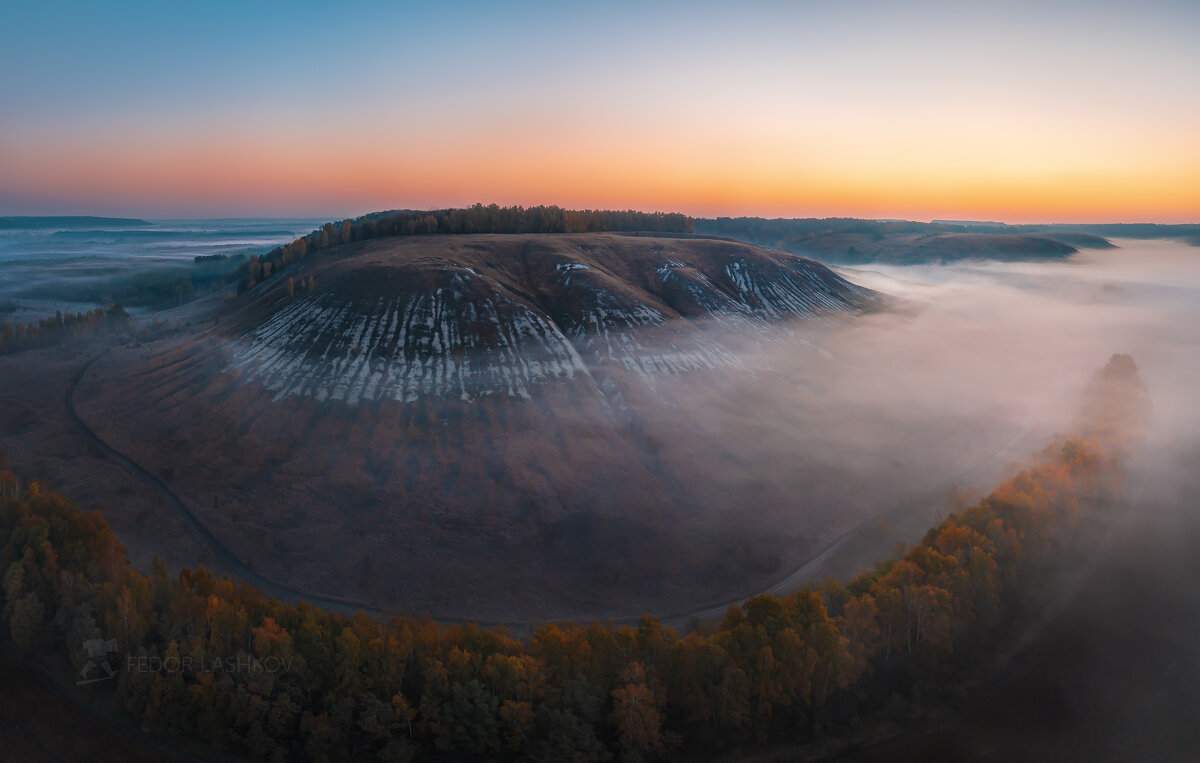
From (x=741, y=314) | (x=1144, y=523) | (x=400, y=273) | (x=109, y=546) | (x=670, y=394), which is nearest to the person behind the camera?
(x=109, y=546)

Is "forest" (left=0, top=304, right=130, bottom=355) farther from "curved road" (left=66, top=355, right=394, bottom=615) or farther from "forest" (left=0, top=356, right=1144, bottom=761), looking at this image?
"forest" (left=0, top=356, right=1144, bottom=761)

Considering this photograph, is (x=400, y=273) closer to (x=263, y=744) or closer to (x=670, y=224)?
(x=263, y=744)

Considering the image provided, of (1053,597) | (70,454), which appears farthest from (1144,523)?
(70,454)

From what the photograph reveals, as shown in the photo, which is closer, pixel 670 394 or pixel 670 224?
pixel 670 394

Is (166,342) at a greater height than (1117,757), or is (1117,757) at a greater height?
(166,342)

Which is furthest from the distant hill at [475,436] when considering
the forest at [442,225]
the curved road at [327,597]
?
the forest at [442,225]

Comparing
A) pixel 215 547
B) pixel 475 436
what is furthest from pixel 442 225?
pixel 215 547

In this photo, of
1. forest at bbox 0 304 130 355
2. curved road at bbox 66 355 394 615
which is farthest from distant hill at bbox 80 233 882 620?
forest at bbox 0 304 130 355

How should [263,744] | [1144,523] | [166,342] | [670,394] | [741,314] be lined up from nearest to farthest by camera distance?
[263,744] → [1144,523] → [670,394] → [166,342] → [741,314]
